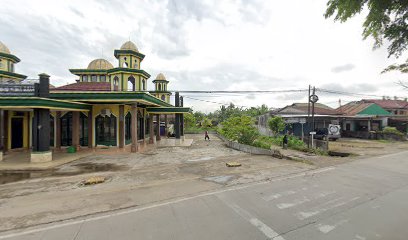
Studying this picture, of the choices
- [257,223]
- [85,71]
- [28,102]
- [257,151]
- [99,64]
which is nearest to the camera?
[257,223]

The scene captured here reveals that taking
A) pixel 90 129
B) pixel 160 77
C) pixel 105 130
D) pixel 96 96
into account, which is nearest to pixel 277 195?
pixel 96 96

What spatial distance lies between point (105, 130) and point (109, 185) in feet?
36.6

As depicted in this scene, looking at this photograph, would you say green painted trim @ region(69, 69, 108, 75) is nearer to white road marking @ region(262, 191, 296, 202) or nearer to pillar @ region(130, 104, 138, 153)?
pillar @ region(130, 104, 138, 153)

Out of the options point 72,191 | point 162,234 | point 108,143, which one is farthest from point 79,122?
point 162,234

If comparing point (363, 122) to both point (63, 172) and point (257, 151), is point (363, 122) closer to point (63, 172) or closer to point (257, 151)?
point (257, 151)

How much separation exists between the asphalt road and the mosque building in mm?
11214

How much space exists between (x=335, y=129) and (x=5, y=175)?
112 ft

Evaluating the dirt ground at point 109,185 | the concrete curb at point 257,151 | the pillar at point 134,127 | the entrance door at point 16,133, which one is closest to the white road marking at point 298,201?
the dirt ground at point 109,185

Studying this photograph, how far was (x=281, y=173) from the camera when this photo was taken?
36.8 feet

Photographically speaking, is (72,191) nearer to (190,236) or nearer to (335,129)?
(190,236)

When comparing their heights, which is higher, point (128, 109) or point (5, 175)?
point (128, 109)

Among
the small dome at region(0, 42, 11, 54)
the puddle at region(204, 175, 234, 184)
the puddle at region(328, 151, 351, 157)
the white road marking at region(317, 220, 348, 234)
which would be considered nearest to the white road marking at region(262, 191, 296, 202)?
the white road marking at region(317, 220, 348, 234)

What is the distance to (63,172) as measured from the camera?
458 inches

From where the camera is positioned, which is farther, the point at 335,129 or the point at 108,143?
the point at 335,129
